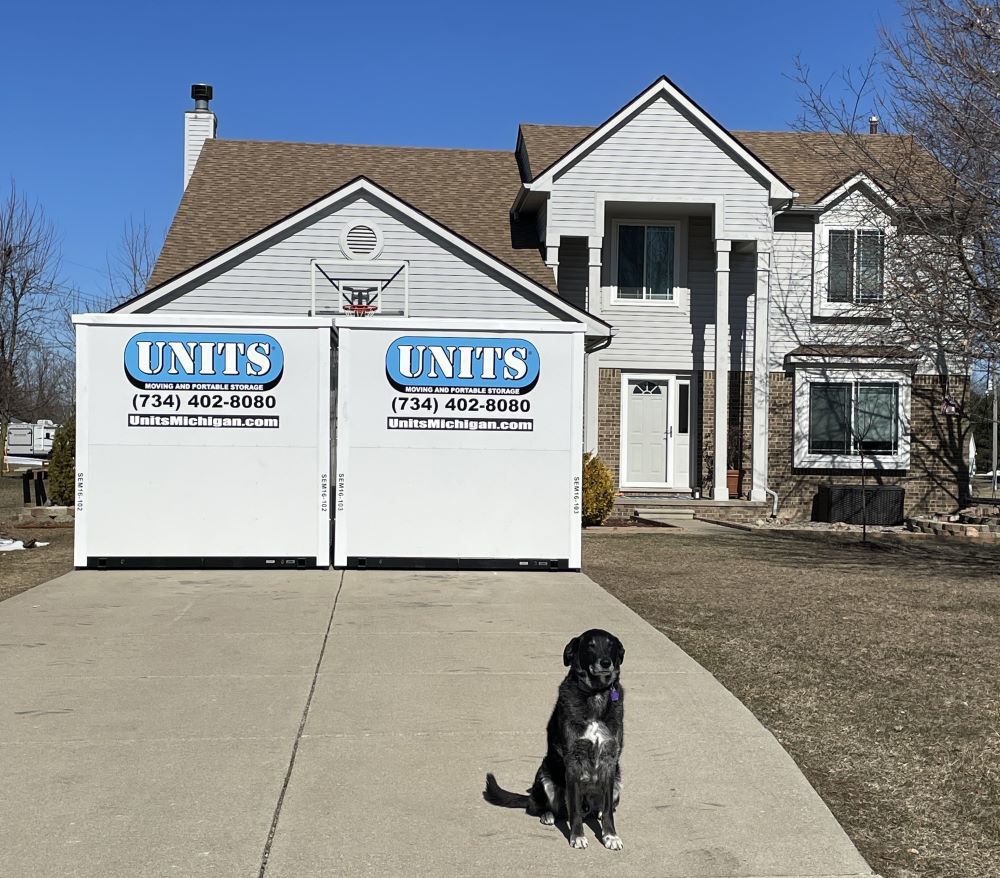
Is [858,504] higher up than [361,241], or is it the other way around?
[361,241]

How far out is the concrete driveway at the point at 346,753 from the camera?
14.8 feet

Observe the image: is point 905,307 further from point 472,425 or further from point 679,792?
point 679,792

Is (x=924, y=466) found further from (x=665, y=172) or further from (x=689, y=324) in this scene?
(x=665, y=172)

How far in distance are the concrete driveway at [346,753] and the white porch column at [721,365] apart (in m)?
12.7

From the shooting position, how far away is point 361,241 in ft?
65.8

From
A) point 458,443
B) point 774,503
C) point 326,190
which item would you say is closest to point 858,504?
point 774,503

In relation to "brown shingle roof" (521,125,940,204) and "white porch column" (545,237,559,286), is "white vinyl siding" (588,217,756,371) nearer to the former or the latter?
"white porch column" (545,237,559,286)

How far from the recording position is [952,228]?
48.4 ft

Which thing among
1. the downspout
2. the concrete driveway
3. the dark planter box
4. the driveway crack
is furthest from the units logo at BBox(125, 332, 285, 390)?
the dark planter box

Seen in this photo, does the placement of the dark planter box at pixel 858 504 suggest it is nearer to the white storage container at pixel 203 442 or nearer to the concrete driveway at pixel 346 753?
the white storage container at pixel 203 442

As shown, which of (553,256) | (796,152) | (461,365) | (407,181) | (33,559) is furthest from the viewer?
(796,152)

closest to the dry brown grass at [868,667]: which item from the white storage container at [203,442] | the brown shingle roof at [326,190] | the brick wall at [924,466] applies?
the white storage container at [203,442]

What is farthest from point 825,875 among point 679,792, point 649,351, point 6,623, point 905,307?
point 649,351

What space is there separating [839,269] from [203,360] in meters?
14.9
